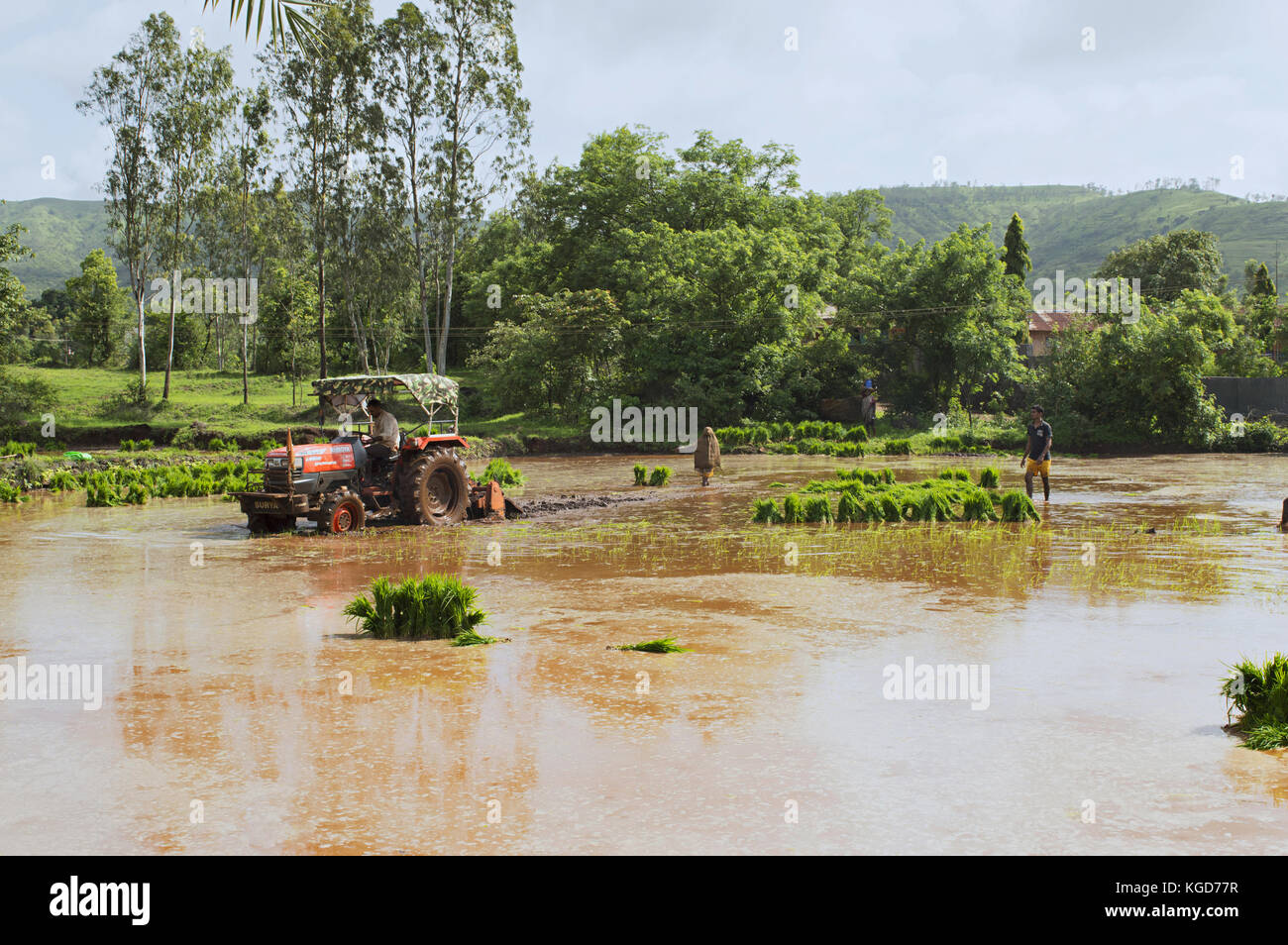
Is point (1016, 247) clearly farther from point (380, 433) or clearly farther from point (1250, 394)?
point (380, 433)

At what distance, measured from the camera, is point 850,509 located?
16.1m

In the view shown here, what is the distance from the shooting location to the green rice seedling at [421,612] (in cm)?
831

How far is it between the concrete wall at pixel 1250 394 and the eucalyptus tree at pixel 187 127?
39274mm

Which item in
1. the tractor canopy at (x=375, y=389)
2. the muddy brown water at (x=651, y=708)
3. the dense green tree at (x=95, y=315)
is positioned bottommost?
the muddy brown water at (x=651, y=708)

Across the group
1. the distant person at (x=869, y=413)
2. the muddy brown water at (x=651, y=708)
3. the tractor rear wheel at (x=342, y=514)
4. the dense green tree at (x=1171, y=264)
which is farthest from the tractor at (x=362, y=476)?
the dense green tree at (x=1171, y=264)

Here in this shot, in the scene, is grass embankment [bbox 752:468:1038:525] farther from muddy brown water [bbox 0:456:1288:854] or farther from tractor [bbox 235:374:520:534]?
tractor [bbox 235:374:520:534]

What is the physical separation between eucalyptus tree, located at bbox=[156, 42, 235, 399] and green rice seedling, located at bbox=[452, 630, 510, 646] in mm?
37088

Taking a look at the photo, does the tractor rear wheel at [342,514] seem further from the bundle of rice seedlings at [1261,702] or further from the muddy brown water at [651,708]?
the bundle of rice seedlings at [1261,702]

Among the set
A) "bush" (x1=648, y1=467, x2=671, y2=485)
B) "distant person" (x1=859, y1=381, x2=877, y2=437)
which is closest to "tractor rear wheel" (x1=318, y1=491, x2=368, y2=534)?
"bush" (x1=648, y1=467, x2=671, y2=485)

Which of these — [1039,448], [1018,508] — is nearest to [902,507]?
[1018,508]

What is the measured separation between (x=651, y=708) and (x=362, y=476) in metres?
10.1

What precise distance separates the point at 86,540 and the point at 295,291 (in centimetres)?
4229

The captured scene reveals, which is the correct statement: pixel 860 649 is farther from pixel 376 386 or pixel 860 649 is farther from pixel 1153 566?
pixel 376 386

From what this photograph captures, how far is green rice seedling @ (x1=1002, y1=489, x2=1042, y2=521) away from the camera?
51.4 feet
